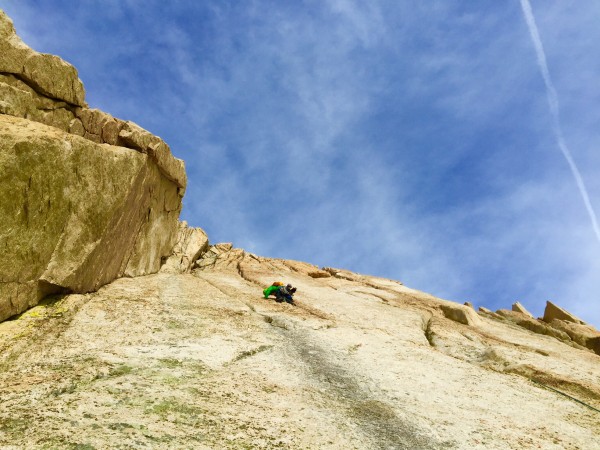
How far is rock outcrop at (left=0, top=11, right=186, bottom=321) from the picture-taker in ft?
47.6

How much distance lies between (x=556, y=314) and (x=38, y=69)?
156ft

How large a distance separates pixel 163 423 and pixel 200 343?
610 cm

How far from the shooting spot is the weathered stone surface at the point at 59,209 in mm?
14312

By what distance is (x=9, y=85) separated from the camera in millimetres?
16500

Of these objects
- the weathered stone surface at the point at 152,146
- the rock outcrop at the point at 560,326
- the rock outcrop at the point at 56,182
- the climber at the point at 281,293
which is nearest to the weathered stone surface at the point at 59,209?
the rock outcrop at the point at 56,182

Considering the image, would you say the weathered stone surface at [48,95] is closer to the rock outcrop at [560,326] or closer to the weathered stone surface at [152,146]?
the weathered stone surface at [152,146]

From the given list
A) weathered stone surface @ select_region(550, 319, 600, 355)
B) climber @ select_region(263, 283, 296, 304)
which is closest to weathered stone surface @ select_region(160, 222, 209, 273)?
climber @ select_region(263, 283, 296, 304)

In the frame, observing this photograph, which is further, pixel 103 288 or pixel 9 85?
pixel 103 288

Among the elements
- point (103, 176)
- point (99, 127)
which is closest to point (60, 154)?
point (103, 176)

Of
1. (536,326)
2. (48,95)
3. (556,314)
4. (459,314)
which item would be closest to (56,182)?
(48,95)

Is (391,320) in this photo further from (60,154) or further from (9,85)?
(9,85)

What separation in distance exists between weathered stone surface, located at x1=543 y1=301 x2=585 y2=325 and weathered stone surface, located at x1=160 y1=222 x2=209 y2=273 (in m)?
36.9

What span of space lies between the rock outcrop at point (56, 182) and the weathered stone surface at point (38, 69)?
0.13ft

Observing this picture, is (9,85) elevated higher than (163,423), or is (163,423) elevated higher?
(9,85)
